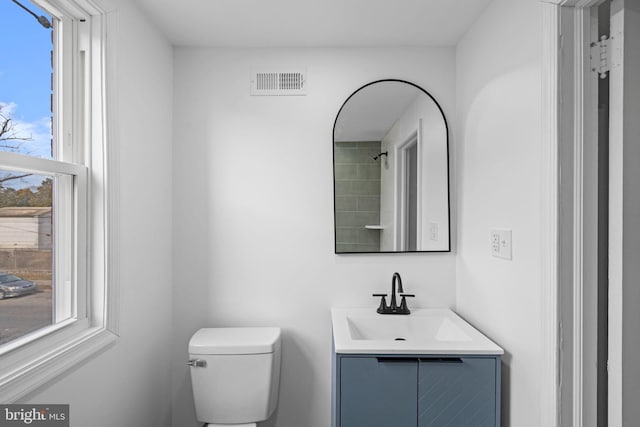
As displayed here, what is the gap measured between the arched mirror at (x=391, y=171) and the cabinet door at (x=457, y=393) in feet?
2.44

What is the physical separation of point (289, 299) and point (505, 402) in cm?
116

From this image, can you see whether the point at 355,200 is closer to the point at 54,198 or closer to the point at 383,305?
the point at 383,305

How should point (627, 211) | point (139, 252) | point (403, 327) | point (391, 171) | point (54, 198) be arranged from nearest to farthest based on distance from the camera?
point (627, 211) → point (54, 198) → point (139, 252) → point (403, 327) → point (391, 171)

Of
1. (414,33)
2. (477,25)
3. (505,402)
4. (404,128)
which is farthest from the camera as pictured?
(404,128)

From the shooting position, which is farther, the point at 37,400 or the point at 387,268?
the point at 387,268

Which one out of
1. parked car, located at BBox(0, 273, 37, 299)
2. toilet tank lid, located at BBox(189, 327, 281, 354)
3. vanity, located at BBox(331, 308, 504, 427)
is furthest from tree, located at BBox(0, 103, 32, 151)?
vanity, located at BBox(331, 308, 504, 427)

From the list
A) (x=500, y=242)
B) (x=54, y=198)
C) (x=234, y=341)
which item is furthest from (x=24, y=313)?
(x=500, y=242)

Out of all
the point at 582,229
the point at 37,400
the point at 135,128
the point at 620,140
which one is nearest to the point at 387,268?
the point at 582,229

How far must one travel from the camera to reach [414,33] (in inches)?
84.7

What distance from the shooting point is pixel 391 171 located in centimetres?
227

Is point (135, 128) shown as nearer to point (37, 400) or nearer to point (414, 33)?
point (37, 400)

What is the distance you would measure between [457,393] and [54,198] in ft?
5.63

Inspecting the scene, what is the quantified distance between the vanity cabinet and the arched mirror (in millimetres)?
737

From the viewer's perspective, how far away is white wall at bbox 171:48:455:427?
2.31 meters
